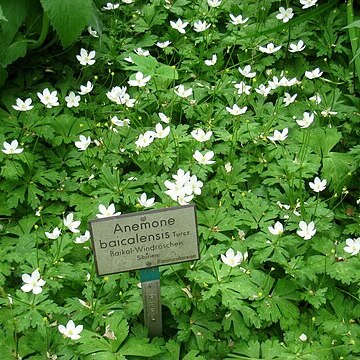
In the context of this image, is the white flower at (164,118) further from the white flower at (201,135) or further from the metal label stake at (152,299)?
the metal label stake at (152,299)

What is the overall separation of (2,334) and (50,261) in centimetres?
37

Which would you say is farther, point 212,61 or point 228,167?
point 212,61

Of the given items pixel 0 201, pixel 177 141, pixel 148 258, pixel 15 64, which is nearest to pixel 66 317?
pixel 148 258

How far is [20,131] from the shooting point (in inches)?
130

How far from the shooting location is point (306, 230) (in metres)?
2.82

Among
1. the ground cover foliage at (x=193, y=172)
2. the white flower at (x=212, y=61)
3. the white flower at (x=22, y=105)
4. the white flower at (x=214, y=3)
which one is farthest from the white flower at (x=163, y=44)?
the white flower at (x=22, y=105)

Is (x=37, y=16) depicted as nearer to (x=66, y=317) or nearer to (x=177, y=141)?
(x=177, y=141)

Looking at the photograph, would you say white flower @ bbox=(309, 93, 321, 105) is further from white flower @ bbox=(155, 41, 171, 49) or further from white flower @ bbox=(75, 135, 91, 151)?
white flower @ bbox=(75, 135, 91, 151)

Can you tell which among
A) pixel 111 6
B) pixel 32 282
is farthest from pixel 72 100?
pixel 32 282

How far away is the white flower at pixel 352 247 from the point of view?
2.74 meters

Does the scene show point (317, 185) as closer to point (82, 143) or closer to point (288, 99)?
point (288, 99)

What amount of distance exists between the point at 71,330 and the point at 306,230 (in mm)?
1135

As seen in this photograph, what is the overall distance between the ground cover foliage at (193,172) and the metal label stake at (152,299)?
0.06 meters

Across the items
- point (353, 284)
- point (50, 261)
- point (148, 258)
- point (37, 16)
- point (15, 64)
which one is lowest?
point (353, 284)
